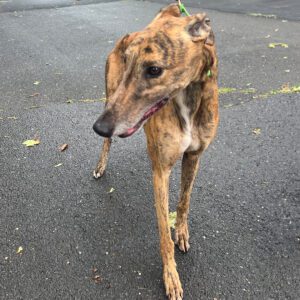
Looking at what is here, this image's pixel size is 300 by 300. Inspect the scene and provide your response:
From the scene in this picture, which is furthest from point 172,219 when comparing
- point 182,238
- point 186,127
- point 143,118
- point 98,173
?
point 143,118

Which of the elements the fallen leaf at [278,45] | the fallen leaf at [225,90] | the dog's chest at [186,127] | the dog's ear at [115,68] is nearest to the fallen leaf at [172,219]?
the dog's chest at [186,127]

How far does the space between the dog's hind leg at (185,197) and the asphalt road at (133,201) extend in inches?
4.5

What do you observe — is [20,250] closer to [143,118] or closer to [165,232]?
[165,232]

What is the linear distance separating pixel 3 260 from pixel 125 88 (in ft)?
6.50

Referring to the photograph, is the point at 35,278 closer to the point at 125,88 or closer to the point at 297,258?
the point at 125,88

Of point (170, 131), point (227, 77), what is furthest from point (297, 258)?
point (227, 77)

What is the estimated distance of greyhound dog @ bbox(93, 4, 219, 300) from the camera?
2.30m

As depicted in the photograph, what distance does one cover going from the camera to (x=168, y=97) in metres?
2.40

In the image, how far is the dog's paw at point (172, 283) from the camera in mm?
2971

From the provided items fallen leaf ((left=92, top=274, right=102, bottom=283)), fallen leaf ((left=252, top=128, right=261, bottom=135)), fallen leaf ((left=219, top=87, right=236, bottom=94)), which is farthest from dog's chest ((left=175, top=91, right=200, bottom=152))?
fallen leaf ((left=219, top=87, right=236, bottom=94))

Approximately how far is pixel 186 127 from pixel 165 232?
784mm

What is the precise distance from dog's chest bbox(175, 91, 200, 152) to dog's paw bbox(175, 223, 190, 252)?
81 cm

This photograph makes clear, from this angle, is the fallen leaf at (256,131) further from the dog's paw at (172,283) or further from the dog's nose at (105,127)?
the dog's nose at (105,127)

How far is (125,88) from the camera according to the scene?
93.3 inches
